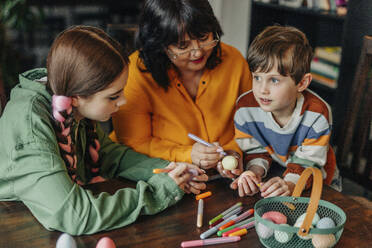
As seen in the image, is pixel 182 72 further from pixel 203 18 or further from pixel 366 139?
pixel 366 139

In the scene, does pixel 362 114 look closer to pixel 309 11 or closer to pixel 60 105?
pixel 60 105

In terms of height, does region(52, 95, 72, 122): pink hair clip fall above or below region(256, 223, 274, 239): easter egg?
above

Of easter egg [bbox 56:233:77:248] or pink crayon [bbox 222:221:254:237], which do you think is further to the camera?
pink crayon [bbox 222:221:254:237]

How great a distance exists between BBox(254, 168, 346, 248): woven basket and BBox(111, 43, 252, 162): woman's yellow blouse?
49cm

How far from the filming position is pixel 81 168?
1302 mm

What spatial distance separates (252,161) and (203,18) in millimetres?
520

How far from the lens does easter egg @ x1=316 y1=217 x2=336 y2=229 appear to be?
904 mm

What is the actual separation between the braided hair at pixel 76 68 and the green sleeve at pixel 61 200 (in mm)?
104

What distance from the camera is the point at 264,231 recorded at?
0.89m

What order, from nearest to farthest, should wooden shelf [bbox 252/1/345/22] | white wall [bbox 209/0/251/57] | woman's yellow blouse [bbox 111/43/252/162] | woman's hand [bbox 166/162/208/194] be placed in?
woman's hand [bbox 166/162/208/194], woman's yellow blouse [bbox 111/43/252/162], wooden shelf [bbox 252/1/345/22], white wall [bbox 209/0/251/57]

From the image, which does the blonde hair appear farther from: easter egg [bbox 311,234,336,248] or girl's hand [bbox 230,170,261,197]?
easter egg [bbox 311,234,336,248]

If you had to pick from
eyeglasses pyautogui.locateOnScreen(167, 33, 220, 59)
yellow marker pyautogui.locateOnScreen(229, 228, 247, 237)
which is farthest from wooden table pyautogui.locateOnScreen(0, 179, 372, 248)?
eyeglasses pyautogui.locateOnScreen(167, 33, 220, 59)

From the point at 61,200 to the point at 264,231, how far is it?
1.64 feet

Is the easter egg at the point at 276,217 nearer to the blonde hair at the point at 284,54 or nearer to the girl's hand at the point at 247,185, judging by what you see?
the girl's hand at the point at 247,185
